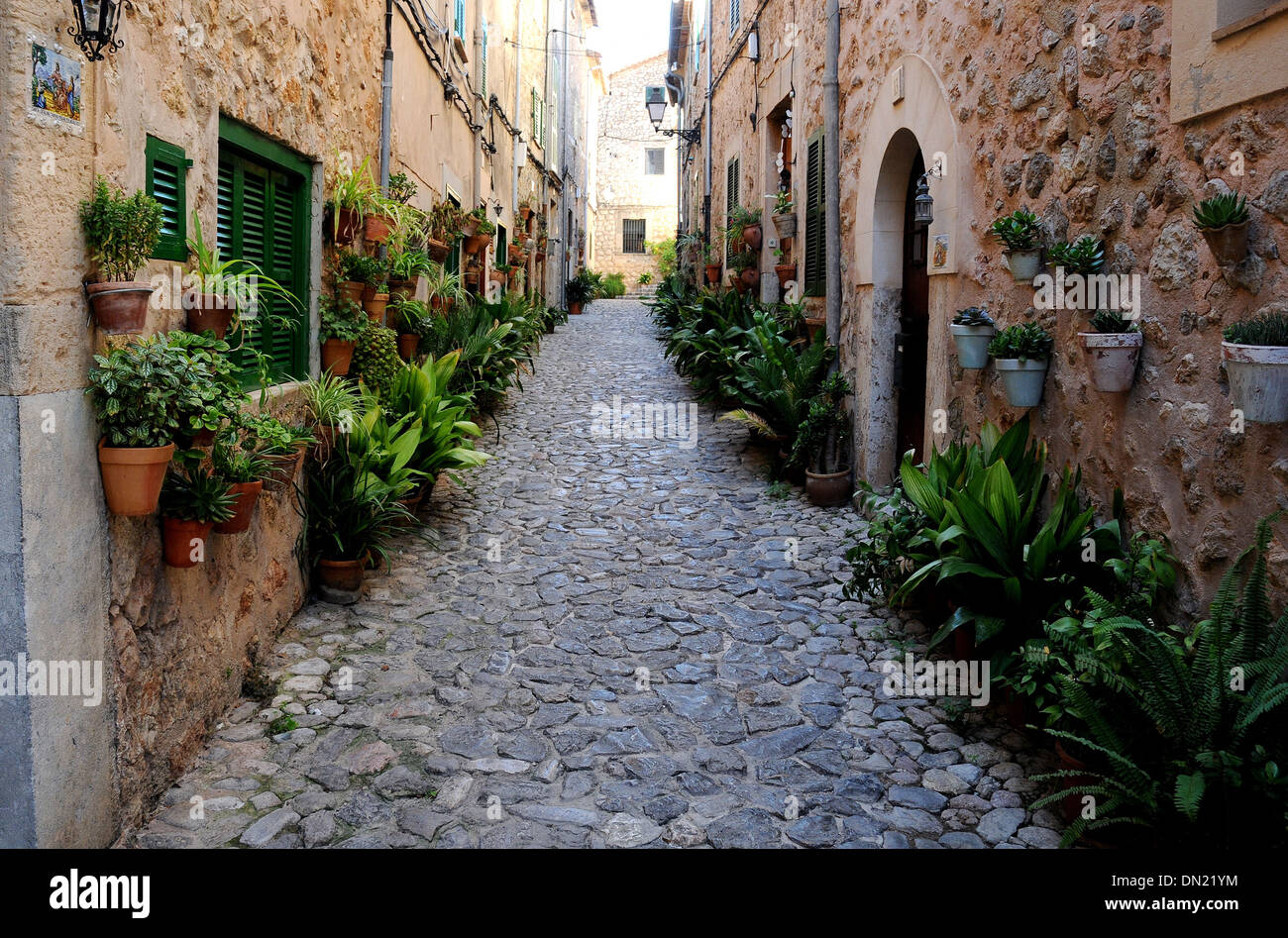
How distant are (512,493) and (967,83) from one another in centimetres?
425

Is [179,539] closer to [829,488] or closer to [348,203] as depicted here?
[348,203]

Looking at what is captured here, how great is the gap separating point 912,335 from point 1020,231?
251cm

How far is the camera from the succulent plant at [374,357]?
5.94m

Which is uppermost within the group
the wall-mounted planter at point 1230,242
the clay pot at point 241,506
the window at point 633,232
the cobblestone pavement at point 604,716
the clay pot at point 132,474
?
the window at point 633,232

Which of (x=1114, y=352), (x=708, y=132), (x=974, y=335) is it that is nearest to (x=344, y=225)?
(x=974, y=335)

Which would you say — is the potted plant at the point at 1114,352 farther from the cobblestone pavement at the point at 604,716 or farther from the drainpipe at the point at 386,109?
the drainpipe at the point at 386,109

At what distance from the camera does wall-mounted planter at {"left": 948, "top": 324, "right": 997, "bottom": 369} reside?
16.2 ft

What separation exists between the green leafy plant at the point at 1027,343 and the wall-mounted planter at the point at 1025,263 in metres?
0.22

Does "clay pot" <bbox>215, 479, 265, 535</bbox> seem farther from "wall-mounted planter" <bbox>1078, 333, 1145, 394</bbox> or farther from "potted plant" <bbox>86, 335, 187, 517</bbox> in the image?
"wall-mounted planter" <bbox>1078, 333, 1145, 394</bbox>

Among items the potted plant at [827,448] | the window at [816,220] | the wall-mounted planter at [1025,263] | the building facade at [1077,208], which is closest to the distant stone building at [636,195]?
the window at [816,220]

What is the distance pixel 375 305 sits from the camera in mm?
6113

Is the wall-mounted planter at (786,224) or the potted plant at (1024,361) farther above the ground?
the wall-mounted planter at (786,224)

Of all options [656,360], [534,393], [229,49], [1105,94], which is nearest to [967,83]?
[1105,94]

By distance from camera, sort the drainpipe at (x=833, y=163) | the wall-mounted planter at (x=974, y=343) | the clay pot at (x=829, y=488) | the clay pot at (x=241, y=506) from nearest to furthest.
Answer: the clay pot at (x=241, y=506) < the wall-mounted planter at (x=974, y=343) < the clay pot at (x=829, y=488) < the drainpipe at (x=833, y=163)
